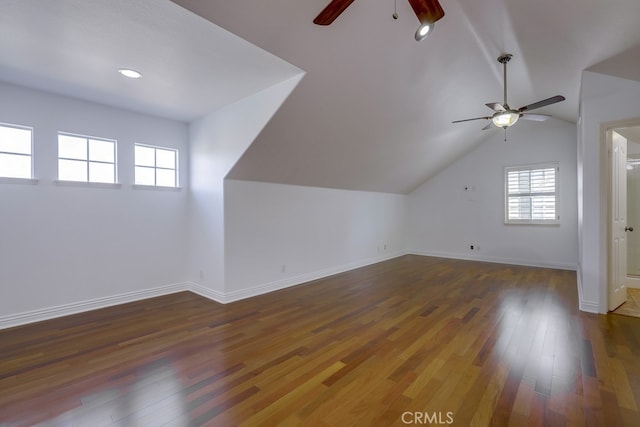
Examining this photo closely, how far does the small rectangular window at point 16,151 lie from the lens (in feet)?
9.91

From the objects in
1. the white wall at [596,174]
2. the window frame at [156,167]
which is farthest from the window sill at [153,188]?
the white wall at [596,174]

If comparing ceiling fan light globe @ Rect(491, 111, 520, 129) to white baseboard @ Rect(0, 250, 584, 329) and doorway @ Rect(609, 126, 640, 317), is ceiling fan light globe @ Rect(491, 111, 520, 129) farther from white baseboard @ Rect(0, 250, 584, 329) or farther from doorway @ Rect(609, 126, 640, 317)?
white baseboard @ Rect(0, 250, 584, 329)

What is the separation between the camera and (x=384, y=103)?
12.2 ft

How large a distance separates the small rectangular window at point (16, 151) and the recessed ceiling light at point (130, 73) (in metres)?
1.39

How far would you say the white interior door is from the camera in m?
3.29

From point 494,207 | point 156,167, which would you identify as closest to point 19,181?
point 156,167

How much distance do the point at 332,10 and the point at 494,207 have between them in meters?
6.22

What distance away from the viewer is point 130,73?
2.82m

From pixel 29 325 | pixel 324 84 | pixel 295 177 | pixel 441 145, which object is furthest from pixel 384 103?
pixel 29 325

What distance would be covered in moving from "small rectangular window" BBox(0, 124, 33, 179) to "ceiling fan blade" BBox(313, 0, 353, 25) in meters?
3.55

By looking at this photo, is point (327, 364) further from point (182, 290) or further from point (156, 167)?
point (156, 167)

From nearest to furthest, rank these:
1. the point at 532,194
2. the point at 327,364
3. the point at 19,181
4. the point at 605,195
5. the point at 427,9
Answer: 1. the point at 427,9
2. the point at 327,364
3. the point at 19,181
4. the point at 605,195
5. the point at 532,194

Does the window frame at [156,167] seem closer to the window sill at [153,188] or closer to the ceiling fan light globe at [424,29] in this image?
the window sill at [153,188]
